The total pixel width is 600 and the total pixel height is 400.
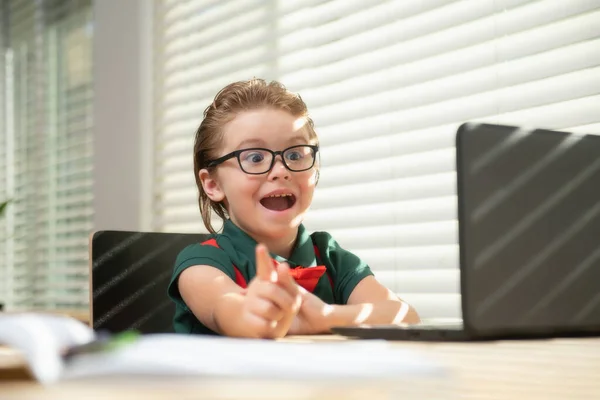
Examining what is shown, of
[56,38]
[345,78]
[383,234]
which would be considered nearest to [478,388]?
[383,234]

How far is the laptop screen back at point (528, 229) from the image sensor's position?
2.48 feet

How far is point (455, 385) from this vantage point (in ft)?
1.27

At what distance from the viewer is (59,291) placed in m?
3.53

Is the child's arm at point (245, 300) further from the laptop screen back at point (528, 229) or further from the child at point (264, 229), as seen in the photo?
the laptop screen back at point (528, 229)

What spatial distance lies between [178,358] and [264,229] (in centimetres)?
94

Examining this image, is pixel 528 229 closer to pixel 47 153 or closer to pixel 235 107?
pixel 235 107

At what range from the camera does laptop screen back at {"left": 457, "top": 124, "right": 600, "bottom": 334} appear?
0.76 meters

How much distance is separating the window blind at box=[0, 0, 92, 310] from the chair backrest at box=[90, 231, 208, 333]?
5.84 ft

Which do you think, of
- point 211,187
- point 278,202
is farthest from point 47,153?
point 278,202

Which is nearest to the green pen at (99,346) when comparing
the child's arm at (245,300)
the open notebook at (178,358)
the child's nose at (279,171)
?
the open notebook at (178,358)

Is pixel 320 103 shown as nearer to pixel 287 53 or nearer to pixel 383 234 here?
pixel 287 53

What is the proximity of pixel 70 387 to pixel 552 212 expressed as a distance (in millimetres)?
640

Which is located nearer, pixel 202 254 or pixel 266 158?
pixel 202 254

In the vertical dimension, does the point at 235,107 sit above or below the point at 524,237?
above
